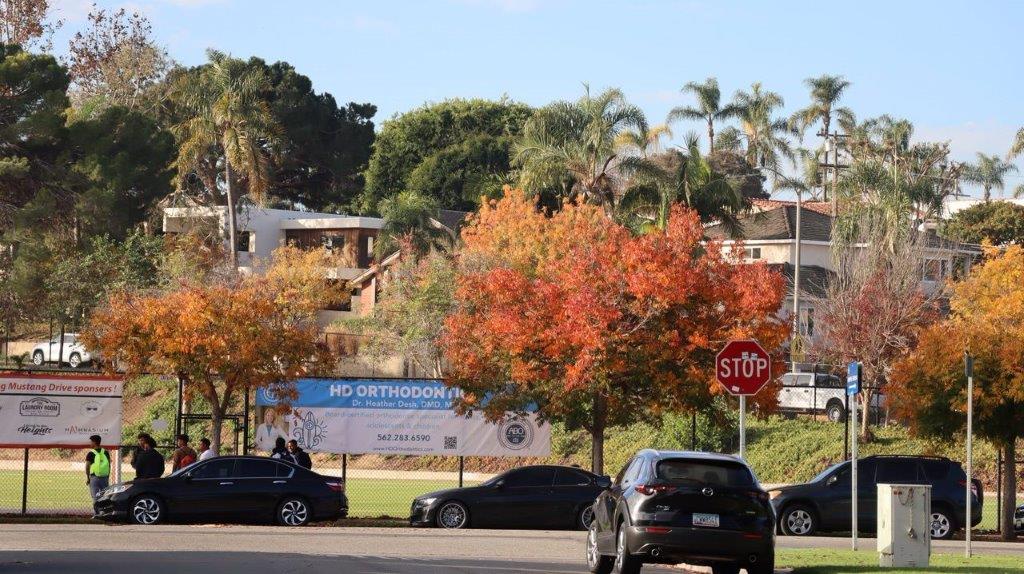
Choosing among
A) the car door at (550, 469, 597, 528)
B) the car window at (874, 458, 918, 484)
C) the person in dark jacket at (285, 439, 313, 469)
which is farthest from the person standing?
the car window at (874, 458, 918, 484)

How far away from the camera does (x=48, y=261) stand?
183 feet

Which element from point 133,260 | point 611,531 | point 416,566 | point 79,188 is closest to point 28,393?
point 416,566

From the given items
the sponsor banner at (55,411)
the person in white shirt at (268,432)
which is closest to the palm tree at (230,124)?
the person in white shirt at (268,432)

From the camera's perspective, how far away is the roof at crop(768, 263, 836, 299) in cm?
6388

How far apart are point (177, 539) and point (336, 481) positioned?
4.71 metres

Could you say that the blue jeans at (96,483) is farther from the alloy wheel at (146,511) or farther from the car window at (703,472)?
the car window at (703,472)

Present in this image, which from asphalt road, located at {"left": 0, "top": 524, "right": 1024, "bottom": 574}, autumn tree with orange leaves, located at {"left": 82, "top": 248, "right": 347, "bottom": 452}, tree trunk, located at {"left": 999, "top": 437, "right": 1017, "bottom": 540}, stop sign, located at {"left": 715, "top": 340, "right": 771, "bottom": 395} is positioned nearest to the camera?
asphalt road, located at {"left": 0, "top": 524, "right": 1024, "bottom": 574}

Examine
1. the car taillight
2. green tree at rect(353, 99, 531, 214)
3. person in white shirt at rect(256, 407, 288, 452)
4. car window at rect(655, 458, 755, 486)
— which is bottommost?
person in white shirt at rect(256, 407, 288, 452)

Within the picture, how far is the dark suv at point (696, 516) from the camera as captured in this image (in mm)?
15914

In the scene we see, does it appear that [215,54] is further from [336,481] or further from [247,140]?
[336,481]

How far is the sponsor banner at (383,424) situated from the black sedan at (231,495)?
13.4ft

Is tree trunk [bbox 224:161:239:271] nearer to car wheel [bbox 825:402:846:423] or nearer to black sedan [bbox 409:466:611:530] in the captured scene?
car wheel [bbox 825:402:846:423]

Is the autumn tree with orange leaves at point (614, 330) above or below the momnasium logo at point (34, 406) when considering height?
above

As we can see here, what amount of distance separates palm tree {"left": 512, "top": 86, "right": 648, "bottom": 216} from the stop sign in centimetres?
3027
